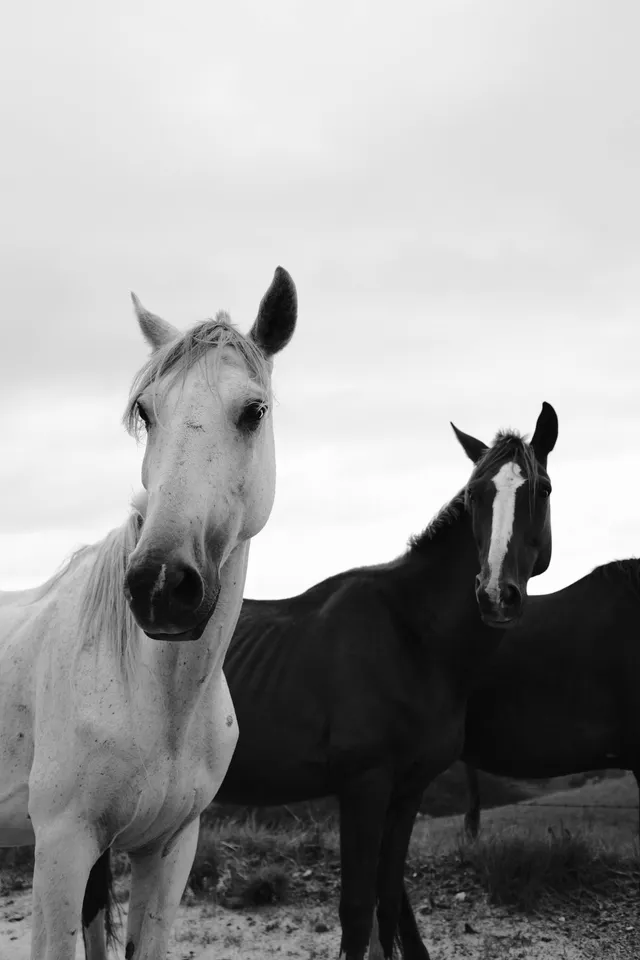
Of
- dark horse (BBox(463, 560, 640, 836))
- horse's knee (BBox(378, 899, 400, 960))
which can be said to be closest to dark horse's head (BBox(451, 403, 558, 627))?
dark horse (BBox(463, 560, 640, 836))

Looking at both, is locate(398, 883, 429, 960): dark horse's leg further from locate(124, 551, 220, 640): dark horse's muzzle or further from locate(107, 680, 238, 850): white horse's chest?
locate(124, 551, 220, 640): dark horse's muzzle

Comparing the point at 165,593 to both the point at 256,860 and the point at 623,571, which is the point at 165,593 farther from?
the point at 256,860

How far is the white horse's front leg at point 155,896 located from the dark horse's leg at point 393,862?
7.00 ft

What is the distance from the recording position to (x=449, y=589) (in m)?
5.11

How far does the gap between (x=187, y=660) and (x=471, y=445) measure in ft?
10.5

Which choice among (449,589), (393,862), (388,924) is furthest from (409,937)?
(449,589)

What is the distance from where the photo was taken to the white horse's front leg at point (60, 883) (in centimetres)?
257

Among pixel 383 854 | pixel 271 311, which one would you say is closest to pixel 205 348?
pixel 271 311

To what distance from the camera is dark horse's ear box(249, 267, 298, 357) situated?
116 inches

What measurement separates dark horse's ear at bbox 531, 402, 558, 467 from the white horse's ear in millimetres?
2674

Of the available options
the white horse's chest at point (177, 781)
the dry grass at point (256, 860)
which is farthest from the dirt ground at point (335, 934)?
the white horse's chest at point (177, 781)

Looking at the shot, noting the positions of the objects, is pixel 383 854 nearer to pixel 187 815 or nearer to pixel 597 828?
pixel 187 815

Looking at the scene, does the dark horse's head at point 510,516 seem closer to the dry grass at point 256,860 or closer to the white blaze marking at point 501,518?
the white blaze marking at point 501,518

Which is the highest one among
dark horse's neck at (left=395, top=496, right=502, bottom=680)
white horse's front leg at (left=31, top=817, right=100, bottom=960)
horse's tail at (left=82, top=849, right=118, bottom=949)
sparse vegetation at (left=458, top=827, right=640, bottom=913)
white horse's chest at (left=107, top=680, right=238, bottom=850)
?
dark horse's neck at (left=395, top=496, right=502, bottom=680)
